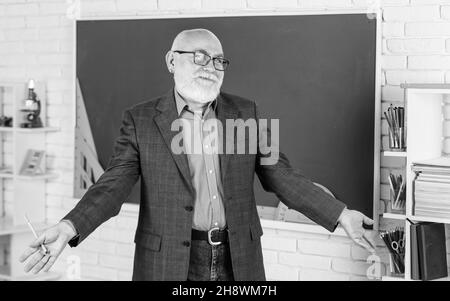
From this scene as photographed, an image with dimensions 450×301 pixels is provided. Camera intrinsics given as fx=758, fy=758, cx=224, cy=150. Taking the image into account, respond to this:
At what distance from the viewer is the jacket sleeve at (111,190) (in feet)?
7.80


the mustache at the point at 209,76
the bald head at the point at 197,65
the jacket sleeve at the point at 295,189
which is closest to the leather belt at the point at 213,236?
the jacket sleeve at the point at 295,189

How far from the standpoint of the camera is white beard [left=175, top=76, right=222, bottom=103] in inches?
111

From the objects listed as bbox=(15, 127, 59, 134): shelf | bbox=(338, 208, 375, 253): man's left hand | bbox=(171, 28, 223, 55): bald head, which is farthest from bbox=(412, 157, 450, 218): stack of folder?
bbox=(15, 127, 59, 134): shelf

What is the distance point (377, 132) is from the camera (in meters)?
3.22

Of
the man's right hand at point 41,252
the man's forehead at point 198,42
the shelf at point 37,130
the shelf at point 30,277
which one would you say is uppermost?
the man's forehead at point 198,42

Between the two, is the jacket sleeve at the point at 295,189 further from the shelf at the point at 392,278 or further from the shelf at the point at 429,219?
the shelf at the point at 392,278

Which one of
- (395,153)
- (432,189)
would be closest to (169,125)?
(395,153)

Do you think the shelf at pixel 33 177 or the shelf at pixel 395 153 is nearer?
the shelf at pixel 395 153

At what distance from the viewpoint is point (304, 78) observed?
3.43 m

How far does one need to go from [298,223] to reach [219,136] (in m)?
0.89

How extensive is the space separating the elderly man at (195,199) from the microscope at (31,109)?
1.56m

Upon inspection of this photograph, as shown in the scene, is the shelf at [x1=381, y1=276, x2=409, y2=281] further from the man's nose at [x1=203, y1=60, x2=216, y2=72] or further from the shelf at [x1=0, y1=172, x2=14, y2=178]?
the shelf at [x1=0, y1=172, x2=14, y2=178]

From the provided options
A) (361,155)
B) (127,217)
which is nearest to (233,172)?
(361,155)
